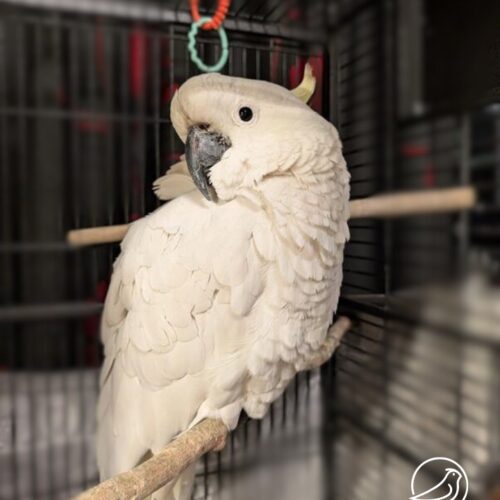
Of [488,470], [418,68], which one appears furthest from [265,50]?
[488,470]

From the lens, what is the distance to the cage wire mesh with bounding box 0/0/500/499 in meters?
0.43

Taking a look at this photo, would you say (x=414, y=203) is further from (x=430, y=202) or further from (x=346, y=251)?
(x=346, y=251)

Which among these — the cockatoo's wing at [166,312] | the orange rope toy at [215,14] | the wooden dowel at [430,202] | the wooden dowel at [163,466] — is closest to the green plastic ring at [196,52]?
the orange rope toy at [215,14]

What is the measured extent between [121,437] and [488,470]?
20.3 inches

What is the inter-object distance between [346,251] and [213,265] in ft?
0.58

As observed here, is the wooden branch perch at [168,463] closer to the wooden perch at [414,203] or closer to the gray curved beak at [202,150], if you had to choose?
the wooden perch at [414,203]

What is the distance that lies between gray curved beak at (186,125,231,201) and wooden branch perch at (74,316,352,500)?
27 centimetres

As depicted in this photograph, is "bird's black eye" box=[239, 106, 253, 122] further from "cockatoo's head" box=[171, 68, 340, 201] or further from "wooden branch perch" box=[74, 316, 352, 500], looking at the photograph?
"wooden branch perch" box=[74, 316, 352, 500]

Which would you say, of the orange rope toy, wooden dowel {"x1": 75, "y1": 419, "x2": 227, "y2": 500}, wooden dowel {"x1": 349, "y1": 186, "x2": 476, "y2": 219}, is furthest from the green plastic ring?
wooden dowel {"x1": 75, "y1": 419, "x2": 227, "y2": 500}

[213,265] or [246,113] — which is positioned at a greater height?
[246,113]

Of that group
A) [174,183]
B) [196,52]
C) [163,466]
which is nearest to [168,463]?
[163,466]

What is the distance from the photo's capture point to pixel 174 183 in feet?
1.62

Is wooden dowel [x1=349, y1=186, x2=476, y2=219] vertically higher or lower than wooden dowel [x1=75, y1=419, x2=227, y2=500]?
higher

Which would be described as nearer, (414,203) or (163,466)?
(163,466)
